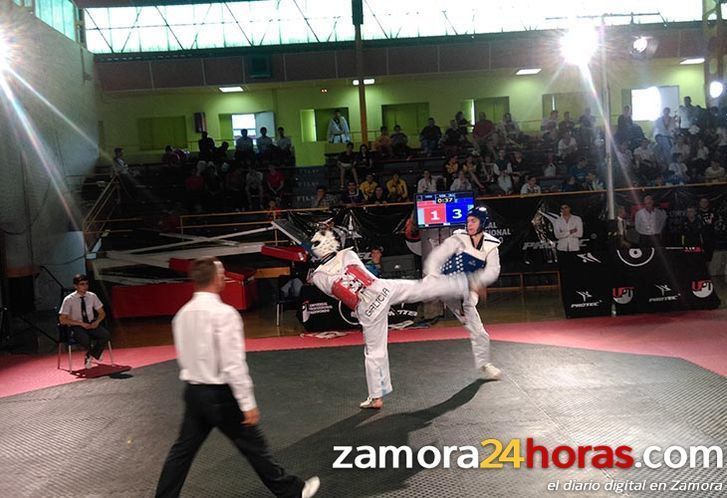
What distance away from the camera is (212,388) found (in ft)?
13.5

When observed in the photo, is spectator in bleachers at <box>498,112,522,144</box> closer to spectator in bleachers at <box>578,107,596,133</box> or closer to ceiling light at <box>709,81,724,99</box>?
spectator in bleachers at <box>578,107,596,133</box>

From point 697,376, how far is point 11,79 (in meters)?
13.7

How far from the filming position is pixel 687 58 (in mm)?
21547

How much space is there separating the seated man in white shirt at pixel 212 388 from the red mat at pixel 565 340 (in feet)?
17.0

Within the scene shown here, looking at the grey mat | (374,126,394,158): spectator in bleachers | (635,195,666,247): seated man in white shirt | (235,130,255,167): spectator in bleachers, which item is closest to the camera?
the grey mat

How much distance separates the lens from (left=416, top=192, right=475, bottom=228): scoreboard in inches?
470

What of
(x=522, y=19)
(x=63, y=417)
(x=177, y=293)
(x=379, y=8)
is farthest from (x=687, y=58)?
(x=63, y=417)

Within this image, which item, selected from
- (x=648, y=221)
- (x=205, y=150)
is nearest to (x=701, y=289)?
(x=648, y=221)

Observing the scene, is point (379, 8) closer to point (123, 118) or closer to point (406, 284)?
point (123, 118)

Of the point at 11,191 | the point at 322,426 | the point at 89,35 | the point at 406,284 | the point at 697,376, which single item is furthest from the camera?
the point at 89,35

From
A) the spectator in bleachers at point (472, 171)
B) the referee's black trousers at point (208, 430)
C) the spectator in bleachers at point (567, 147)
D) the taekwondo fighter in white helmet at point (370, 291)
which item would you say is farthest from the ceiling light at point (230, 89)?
the referee's black trousers at point (208, 430)

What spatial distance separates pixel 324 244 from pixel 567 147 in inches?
541

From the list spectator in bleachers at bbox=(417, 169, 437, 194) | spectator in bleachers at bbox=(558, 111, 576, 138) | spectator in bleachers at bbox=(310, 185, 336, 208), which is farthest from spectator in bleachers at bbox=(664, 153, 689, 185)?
spectator in bleachers at bbox=(310, 185, 336, 208)

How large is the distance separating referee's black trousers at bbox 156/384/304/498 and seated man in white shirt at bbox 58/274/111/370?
18.4 feet
